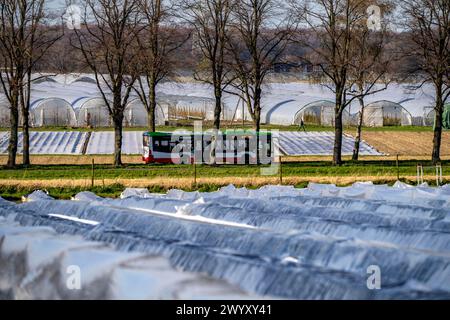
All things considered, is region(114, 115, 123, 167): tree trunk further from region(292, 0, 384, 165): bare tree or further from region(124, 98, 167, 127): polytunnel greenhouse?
region(124, 98, 167, 127): polytunnel greenhouse

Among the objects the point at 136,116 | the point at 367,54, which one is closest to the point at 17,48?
the point at 367,54

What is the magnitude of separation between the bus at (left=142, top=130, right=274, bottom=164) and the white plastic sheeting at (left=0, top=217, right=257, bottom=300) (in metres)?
30.9

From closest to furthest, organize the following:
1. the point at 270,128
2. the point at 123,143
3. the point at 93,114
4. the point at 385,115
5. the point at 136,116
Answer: the point at 123,143 → the point at 270,128 → the point at 93,114 → the point at 136,116 → the point at 385,115

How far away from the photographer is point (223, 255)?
414 inches

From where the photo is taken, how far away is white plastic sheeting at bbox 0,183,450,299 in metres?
9.67

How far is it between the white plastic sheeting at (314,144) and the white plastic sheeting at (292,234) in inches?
1082

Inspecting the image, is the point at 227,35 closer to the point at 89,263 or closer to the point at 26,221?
the point at 26,221

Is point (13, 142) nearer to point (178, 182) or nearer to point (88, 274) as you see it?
point (178, 182)

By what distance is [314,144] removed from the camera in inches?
2021

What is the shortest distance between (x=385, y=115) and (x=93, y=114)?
23.2 metres

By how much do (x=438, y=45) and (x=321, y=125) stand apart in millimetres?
24550

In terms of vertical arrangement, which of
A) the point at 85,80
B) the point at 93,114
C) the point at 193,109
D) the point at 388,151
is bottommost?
the point at 388,151

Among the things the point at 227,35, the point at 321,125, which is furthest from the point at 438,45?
the point at 321,125

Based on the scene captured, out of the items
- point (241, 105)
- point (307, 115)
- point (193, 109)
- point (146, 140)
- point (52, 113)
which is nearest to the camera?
point (146, 140)
